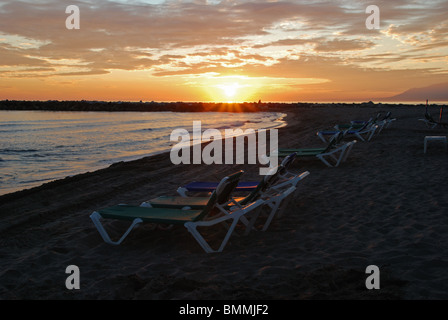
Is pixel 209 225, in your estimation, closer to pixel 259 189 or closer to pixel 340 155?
pixel 259 189

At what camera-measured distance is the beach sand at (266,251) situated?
326 cm

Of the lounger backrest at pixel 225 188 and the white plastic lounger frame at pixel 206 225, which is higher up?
the lounger backrest at pixel 225 188

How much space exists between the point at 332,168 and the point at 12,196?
278 inches

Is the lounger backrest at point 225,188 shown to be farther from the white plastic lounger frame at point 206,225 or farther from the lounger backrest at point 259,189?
the lounger backrest at point 259,189

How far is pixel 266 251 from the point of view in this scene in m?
4.14

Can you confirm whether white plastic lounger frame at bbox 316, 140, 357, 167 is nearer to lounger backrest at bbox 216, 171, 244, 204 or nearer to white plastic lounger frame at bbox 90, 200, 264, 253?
white plastic lounger frame at bbox 90, 200, 264, 253

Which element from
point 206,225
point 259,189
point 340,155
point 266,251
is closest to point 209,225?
point 206,225

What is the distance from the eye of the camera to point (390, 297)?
2.95 m

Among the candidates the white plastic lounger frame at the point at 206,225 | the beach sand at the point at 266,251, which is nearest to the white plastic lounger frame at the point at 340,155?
the beach sand at the point at 266,251

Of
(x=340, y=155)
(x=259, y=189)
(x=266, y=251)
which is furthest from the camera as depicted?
(x=340, y=155)

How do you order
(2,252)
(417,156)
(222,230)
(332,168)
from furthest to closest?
(417,156), (332,168), (222,230), (2,252)
